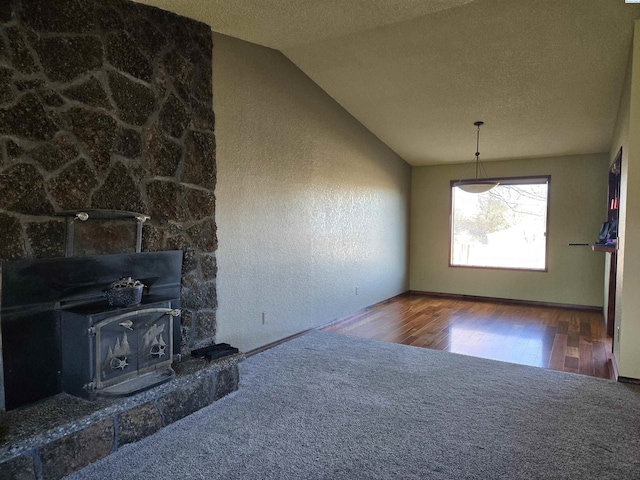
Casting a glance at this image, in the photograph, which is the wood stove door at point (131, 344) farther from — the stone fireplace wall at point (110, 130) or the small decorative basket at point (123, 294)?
the stone fireplace wall at point (110, 130)

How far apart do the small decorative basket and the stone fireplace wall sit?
0.94ft

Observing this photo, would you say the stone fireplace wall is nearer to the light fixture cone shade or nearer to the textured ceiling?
the textured ceiling

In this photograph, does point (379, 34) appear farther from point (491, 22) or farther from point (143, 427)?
point (143, 427)

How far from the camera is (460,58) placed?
3.81 meters

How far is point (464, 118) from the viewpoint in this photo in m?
5.10

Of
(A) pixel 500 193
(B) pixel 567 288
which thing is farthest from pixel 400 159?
(B) pixel 567 288

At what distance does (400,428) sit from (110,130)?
8.71 ft

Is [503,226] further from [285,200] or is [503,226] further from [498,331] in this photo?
[285,200]

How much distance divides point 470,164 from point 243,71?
4.67 meters

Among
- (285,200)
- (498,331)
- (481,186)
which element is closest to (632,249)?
(498,331)

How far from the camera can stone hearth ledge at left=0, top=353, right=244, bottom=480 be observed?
71.7 inches

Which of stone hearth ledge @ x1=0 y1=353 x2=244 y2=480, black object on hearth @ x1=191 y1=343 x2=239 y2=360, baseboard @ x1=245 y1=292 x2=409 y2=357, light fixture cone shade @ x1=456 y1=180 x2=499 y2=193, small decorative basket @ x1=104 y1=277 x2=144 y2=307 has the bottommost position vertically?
baseboard @ x1=245 y1=292 x2=409 y2=357

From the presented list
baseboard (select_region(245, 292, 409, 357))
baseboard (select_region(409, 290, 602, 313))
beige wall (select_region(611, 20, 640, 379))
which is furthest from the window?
beige wall (select_region(611, 20, 640, 379))

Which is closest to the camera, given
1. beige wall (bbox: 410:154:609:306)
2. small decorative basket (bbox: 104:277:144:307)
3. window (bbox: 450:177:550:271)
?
small decorative basket (bbox: 104:277:144:307)
